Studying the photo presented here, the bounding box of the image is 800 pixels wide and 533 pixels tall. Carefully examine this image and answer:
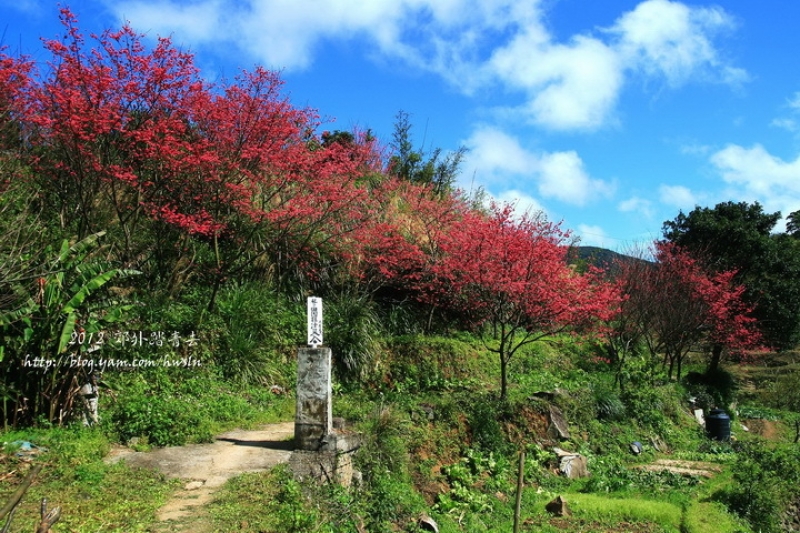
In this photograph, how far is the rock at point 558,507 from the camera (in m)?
7.92

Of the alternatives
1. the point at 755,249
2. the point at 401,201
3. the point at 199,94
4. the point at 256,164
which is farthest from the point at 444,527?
the point at 755,249

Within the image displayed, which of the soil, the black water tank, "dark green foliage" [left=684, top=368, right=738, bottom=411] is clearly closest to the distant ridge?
"dark green foliage" [left=684, top=368, right=738, bottom=411]

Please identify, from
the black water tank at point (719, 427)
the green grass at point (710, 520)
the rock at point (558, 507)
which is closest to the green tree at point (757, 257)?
the black water tank at point (719, 427)

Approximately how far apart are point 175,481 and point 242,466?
0.77 metres

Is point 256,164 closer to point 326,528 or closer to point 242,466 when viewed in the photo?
point 242,466

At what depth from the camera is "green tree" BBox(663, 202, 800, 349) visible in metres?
22.0

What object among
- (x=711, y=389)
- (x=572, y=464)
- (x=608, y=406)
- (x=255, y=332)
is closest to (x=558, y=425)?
(x=572, y=464)

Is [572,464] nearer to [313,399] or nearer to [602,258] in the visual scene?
[313,399]

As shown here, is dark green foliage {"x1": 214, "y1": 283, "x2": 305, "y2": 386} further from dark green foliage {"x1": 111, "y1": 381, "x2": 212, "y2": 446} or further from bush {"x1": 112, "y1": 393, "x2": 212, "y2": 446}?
bush {"x1": 112, "y1": 393, "x2": 212, "y2": 446}

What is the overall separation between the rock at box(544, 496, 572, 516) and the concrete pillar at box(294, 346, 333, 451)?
11.3ft

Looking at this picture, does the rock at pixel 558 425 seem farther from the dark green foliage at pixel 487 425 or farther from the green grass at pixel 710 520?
the green grass at pixel 710 520

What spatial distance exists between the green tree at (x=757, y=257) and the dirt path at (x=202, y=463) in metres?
19.6

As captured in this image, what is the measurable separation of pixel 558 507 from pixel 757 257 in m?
18.9

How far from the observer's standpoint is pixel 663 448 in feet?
44.2
